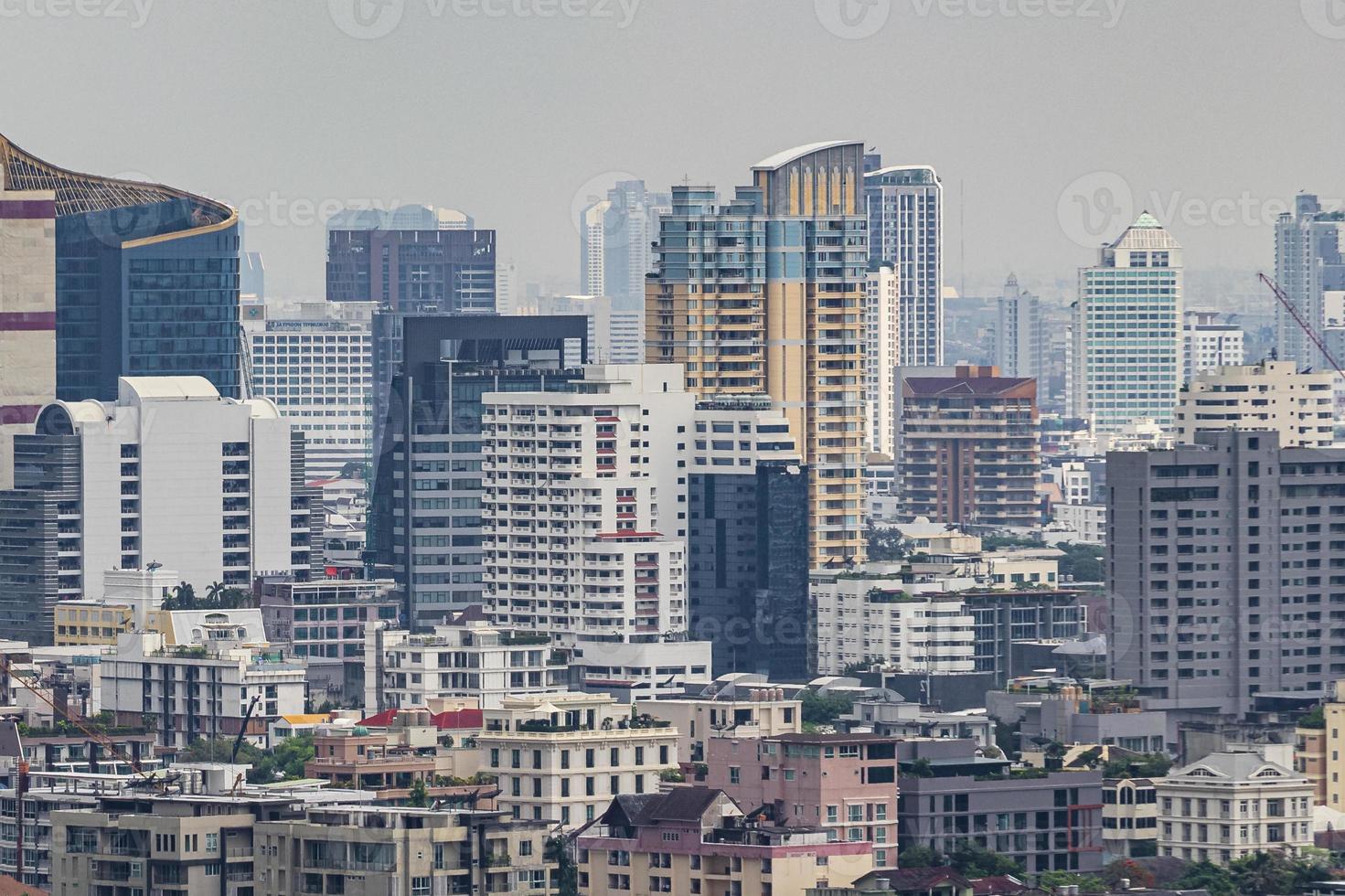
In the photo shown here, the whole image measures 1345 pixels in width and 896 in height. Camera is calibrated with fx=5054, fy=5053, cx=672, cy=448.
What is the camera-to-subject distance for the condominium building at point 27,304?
14188 cm

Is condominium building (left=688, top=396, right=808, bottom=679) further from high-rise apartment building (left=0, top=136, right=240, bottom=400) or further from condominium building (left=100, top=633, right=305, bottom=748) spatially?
high-rise apartment building (left=0, top=136, right=240, bottom=400)

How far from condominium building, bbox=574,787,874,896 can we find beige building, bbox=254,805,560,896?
14.7 feet

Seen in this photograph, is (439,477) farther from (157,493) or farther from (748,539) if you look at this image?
(748,539)

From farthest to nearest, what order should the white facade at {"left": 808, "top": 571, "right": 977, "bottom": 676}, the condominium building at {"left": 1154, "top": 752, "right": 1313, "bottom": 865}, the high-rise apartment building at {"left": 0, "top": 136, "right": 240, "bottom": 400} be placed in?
the high-rise apartment building at {"left": 0, "top": 136, "right": 240, "bottom": 400} → the white facade at {"left": 808, "top": 571, "right": 977, "bottom": 676} → the condominium building at {"left": 1154, "top": 752, "right": 1313, "bottom": 865}

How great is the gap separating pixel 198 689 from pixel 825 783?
2865cm

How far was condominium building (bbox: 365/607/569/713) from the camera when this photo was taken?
109688 millimetres

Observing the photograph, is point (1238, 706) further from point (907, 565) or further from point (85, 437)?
point (85, 437)

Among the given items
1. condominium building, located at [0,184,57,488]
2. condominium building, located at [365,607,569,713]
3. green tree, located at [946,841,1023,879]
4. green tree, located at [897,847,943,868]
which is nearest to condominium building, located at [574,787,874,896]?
green tree, located at [897,847,943,868]

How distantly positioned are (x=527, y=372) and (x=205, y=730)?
32.5 m

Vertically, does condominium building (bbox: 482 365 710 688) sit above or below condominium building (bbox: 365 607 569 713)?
above

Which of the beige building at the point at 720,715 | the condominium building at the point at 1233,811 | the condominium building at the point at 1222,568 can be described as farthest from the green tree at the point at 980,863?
the condominium building at the point at 1222,568

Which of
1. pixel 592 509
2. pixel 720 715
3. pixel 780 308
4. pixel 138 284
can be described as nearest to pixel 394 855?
pixel 720 715

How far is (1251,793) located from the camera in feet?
296

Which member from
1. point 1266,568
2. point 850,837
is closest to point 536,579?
point 1266,568
